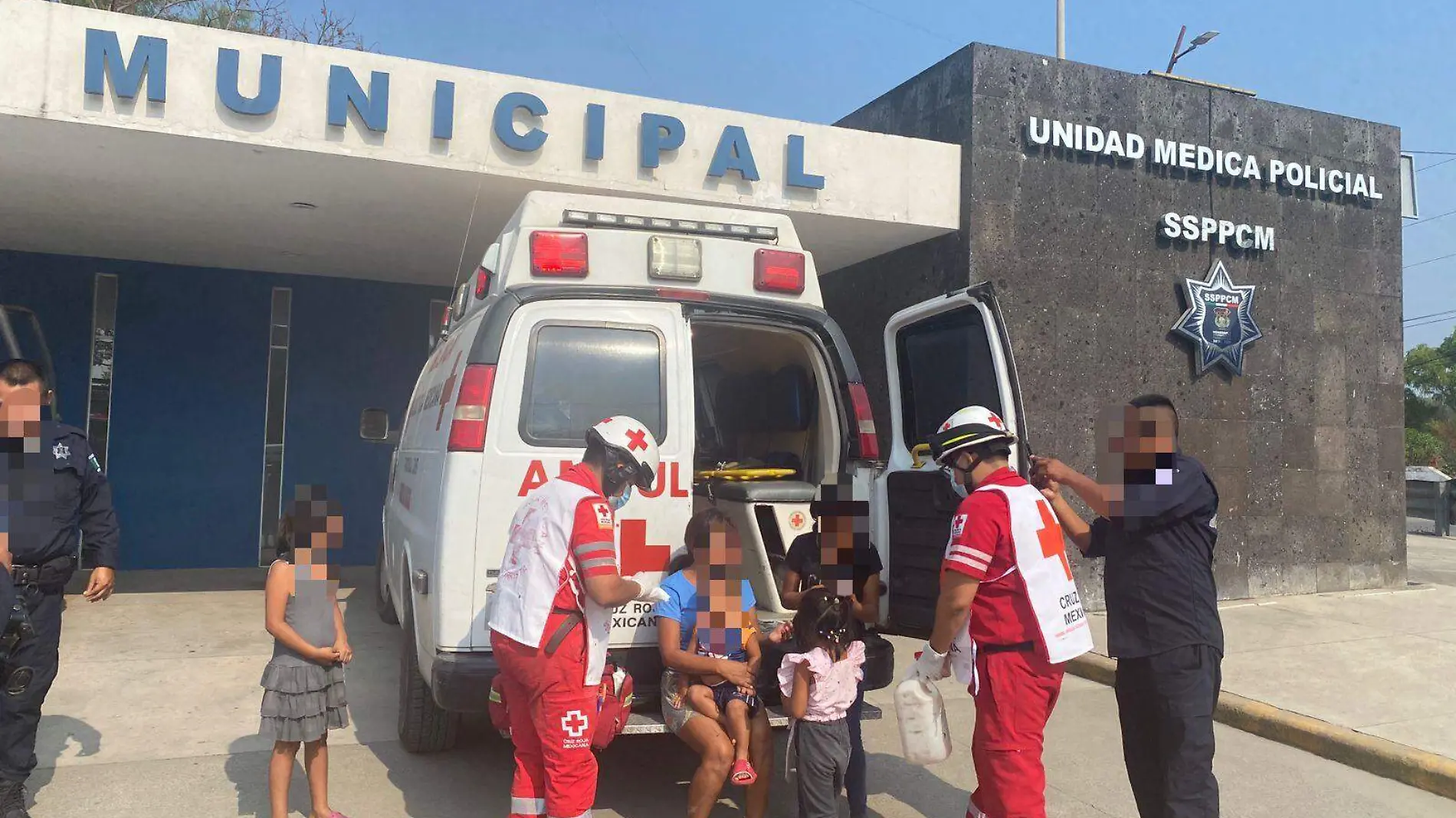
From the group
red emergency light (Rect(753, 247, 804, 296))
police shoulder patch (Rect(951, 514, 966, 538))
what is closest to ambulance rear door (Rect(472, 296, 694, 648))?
red emergency light (Rect(753, 247, 804, 296))

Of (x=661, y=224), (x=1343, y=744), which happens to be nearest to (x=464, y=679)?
(x=661, y=224)

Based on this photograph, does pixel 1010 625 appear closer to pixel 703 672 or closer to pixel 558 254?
pixel 703 672

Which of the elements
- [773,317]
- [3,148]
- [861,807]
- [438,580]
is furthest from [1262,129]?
[3,148]

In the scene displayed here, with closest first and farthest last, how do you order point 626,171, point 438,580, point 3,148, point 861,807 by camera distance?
1. point 438,580
2. point 861,807
3. point 3,148
4. point 626,171

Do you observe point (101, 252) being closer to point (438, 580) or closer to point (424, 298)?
point (424, 298)

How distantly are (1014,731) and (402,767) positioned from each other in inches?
116

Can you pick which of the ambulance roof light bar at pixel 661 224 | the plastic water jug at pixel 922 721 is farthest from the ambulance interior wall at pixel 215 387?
the plastic water jug at pixel 922 721

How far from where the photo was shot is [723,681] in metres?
3.83

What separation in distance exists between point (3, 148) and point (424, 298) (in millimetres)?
4926

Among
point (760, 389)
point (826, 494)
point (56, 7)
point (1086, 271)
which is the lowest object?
point (826, 494)

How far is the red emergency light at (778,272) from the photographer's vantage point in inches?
178

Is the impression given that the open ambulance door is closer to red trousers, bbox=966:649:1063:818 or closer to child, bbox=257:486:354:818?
red trousers, bbox=966:649:1063:818

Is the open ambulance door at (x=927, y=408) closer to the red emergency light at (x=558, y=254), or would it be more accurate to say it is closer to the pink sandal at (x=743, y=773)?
the pink sandal at (x=743, y=773)

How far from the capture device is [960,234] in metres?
8.41
